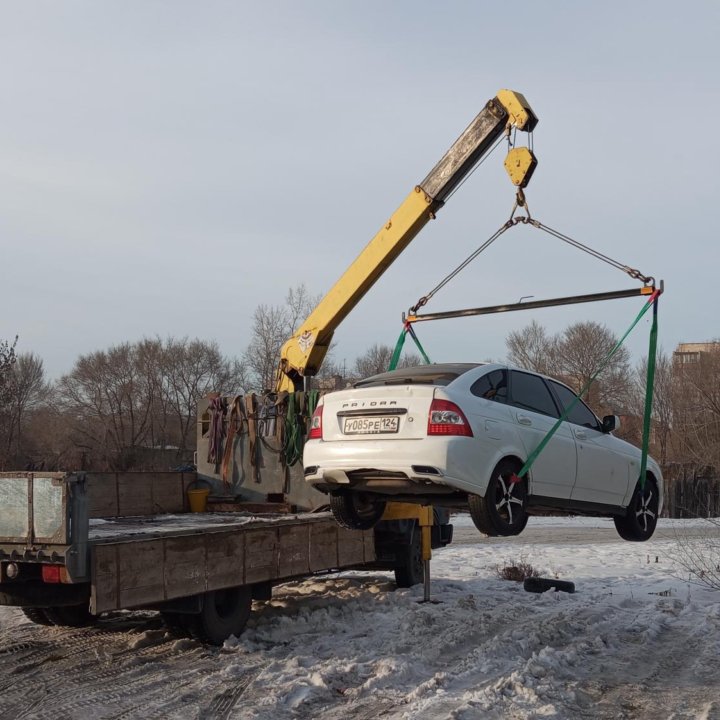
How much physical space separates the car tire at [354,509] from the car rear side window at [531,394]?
4.94ft

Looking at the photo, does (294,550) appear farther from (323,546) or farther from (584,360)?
(584,360)

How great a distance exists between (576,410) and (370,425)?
2.29 meters

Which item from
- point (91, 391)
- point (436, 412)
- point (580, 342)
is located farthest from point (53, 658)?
point (91, 391)

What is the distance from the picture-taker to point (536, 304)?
752cm

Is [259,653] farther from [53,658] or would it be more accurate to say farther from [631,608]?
[631,608]

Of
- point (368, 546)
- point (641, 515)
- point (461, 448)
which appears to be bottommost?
point (368, 546)

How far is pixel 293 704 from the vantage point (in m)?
6.36

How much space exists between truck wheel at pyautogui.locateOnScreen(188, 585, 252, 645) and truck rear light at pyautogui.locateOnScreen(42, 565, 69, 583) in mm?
1692

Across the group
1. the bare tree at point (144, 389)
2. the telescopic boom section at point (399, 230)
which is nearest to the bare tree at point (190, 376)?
the bare tree at point (144, 389)

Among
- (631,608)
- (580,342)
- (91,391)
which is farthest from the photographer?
(91,391)

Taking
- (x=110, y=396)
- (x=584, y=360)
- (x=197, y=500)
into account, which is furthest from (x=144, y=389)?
(x=197, y=500)

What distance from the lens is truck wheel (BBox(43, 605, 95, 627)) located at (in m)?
8.86

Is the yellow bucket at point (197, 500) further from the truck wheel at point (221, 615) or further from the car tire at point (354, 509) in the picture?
the car tire at point (354, 509)

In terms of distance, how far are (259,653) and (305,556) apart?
1144 mm
